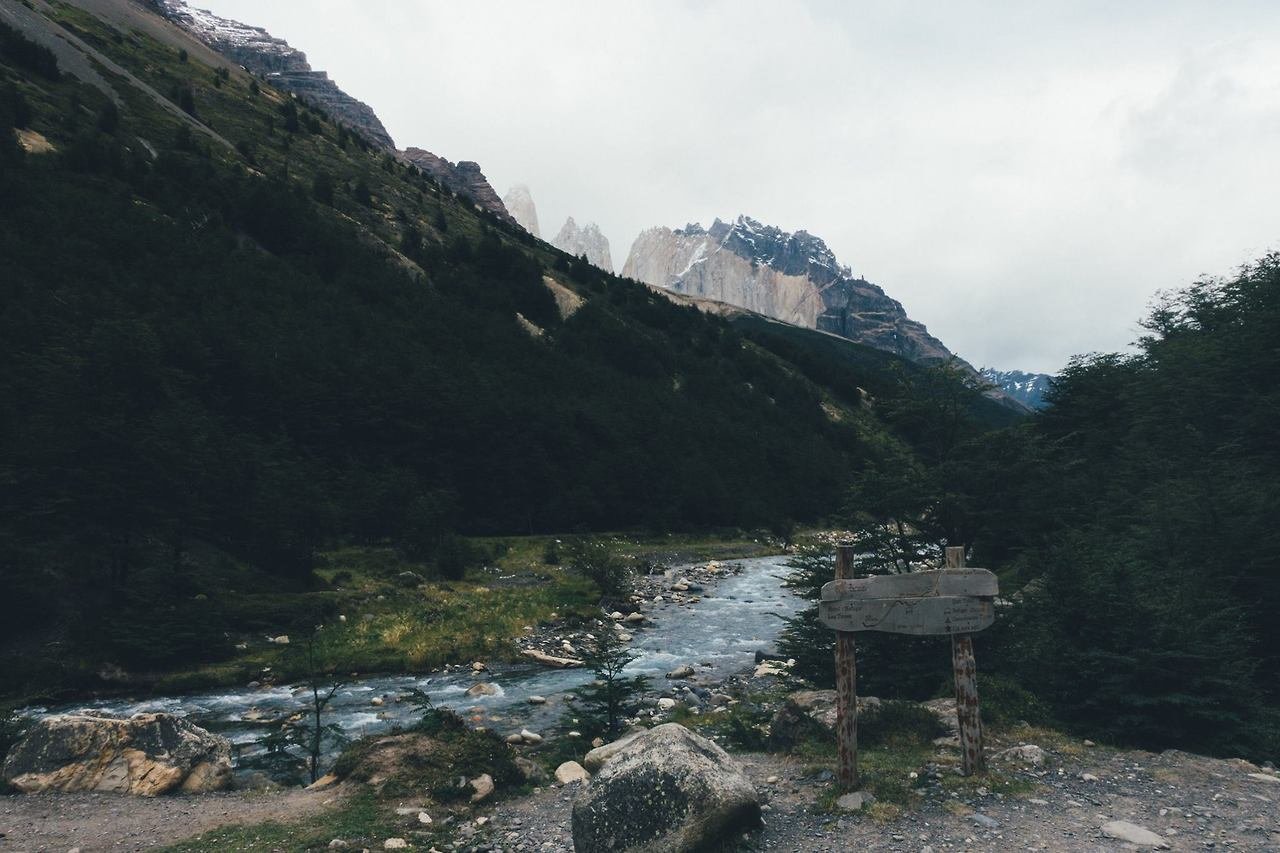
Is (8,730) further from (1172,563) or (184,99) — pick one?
(184,99)

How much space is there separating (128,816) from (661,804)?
935 cm

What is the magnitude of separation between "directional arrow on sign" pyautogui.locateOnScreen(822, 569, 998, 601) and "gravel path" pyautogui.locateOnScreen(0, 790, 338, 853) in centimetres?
967

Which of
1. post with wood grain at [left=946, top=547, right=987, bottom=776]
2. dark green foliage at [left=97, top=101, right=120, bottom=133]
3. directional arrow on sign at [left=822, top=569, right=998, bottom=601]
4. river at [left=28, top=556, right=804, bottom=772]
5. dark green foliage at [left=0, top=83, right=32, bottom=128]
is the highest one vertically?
dark green foliage at [left=97, top=101, right=120, bottom=133]

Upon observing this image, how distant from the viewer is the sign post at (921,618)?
10211 millimetres

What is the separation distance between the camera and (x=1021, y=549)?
21.8 metres

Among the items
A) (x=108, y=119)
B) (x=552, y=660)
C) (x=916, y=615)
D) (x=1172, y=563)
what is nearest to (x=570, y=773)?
(x=916, y=615)

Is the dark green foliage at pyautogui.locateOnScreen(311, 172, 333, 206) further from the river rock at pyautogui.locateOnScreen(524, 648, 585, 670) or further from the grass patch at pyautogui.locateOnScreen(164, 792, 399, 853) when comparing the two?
the grass patch at pyautogui.locateOnScreen(164, 792, 399, 853)

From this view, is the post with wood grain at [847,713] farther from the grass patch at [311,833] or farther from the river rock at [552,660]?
the river rock at [552,660]

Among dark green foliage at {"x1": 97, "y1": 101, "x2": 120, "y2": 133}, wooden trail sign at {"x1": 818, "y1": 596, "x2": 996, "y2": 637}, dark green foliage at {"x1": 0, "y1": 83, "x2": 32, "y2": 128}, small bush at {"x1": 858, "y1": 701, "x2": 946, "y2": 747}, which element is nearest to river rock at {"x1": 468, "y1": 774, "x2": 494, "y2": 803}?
wooden trail sign at {"x1": 818, "y1": 596, "x2": 996, "y2": 637}

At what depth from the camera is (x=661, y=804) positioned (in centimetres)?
855

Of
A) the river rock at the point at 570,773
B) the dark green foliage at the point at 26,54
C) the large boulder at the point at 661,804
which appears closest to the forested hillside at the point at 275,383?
the dark green foliage at the point at 26,54

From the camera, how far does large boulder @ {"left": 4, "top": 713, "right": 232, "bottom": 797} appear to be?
11.9m

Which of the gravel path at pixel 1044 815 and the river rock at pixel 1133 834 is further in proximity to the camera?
the gravel path at pixel 1044 815

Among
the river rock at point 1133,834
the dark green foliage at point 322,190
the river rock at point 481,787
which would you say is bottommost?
the river rock at point 481,787
